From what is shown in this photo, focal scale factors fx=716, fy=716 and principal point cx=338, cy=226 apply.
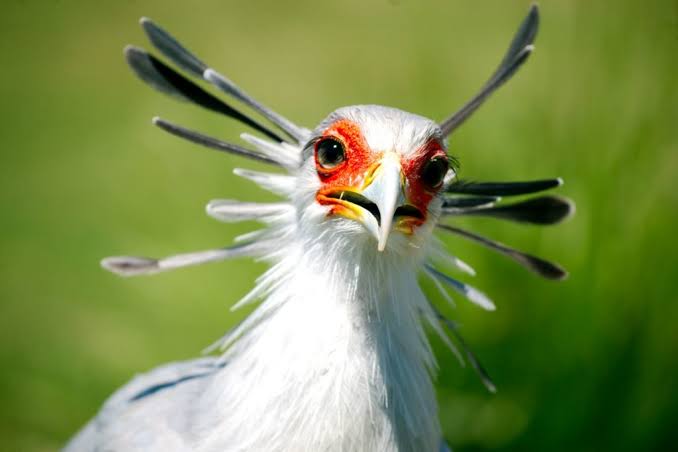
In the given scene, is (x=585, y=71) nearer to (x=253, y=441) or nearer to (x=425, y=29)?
(x=425, y=29)

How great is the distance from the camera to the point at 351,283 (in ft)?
3.10

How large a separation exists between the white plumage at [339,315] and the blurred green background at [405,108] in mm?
870

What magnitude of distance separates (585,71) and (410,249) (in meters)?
1.34

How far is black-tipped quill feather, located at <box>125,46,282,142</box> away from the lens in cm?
111

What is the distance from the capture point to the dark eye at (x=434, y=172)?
3.03 ft

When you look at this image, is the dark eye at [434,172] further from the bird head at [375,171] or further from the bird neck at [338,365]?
the bird neck at [338,365]

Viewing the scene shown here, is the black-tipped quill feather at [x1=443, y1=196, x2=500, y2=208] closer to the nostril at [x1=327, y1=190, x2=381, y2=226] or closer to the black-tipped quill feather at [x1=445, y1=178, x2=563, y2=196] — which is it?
the black-tipped quill feather at [x1=445, y1=178, x2=563, y2=196]

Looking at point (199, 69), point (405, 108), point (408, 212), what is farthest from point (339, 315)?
point (405, 108)

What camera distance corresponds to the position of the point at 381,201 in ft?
2.74

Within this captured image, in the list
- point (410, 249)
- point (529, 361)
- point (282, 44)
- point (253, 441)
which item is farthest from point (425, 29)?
point (253, 441)

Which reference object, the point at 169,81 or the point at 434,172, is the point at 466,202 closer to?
the point at 434,172

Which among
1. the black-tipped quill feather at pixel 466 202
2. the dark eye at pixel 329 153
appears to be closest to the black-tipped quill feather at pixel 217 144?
the dark eye at pixel 329 153

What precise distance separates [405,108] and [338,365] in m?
1.49

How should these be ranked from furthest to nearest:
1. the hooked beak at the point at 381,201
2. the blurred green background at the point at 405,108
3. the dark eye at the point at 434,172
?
the blurred green background at the point at 405,108
the dark eye at the point at 434,172
the hooked beak at the point at 381,201
